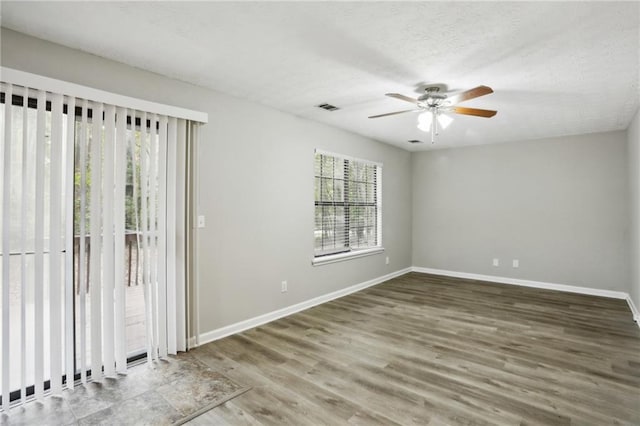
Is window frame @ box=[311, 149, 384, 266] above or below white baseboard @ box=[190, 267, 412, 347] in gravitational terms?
above

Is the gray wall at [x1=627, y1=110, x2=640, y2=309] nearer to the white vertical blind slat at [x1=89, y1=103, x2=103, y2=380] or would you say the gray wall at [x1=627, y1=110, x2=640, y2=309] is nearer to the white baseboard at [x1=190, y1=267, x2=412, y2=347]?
the white baseboard at [x1=190, y1=267, x2=412, y2=347]

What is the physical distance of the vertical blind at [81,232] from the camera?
215 cm

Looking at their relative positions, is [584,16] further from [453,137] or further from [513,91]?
[453,137]

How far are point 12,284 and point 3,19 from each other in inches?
65.2

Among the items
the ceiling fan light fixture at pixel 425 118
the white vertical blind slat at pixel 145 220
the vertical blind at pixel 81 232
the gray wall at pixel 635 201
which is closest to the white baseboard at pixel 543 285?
the gray wall at pixel 635 201

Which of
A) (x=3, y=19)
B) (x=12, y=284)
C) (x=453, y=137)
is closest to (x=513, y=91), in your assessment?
(x=453, y=137)

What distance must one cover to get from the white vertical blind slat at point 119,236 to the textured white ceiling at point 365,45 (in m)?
0.59

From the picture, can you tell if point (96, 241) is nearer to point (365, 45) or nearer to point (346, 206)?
point (365, 45)

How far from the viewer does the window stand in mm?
4676

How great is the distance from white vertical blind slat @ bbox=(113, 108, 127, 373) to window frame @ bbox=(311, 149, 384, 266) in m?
2.32

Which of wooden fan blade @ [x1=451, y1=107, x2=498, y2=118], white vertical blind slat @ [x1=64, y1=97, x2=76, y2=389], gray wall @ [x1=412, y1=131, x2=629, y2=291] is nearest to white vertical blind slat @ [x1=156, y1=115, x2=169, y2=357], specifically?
white vertical blind slat @ [x1=64, y1=97, x2=76, y2=389]

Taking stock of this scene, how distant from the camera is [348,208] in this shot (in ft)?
17.0

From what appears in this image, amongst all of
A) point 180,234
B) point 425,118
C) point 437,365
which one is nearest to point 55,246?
point 180,234

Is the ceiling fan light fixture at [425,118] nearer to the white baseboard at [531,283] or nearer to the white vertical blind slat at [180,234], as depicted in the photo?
the white vertical blind slat at [180,234]
